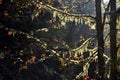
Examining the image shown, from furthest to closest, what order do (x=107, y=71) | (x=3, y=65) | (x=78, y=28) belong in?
1. (x=78, y=28)
2. (x=3, y=65)
3. (x=107, y=71)

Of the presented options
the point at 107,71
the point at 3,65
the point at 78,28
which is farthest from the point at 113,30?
the point at 78,28

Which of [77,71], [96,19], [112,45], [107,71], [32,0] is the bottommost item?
[77,71]

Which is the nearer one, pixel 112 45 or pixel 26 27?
pixel 112 45

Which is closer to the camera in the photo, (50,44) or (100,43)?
(100,43)

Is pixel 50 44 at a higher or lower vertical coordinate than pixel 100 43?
lower

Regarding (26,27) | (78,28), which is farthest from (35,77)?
(78,28)

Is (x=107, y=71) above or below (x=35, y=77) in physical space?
above

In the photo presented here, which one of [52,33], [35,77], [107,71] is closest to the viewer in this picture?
[107,71]

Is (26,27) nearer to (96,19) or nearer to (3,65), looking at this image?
(3,65)
